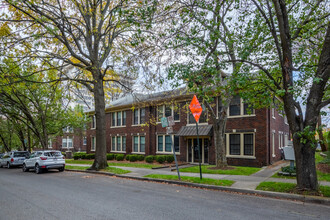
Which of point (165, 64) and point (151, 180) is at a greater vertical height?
point (165, 64)

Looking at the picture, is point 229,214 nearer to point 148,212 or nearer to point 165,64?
point 148,212

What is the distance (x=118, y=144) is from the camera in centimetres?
2738

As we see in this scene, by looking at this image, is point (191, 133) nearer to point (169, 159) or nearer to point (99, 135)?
point (169, 159)

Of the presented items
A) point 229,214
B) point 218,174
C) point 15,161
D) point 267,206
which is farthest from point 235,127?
point 15,161

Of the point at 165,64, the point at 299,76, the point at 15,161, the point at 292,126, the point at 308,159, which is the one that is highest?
the point at 165,64

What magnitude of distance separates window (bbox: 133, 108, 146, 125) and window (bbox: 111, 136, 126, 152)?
112 inches

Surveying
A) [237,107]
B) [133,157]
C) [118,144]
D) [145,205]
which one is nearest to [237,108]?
[237,107]

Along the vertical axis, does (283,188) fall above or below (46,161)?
above

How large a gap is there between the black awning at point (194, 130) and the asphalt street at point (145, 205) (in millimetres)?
9215

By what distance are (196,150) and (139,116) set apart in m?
7.88

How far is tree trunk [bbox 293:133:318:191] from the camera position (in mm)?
7801

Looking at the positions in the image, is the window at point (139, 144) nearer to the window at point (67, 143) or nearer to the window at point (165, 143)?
the window at point (165, 143)

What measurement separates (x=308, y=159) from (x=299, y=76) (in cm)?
342

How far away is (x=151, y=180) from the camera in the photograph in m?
11.4
